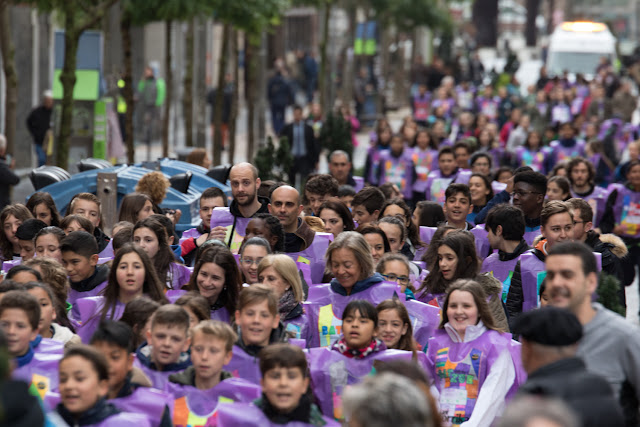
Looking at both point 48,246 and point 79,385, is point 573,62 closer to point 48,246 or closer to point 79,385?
point 48,246

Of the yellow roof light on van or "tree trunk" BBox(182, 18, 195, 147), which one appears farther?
the yellow roof light on van

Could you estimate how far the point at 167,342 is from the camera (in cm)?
711

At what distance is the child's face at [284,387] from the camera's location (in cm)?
629

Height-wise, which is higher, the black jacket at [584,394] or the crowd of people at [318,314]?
the black jacket at [584,394]

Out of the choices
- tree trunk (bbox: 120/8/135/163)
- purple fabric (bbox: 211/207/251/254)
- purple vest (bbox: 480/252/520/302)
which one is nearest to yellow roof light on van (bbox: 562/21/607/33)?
tree trunk (bbox: 120/8/135/163)

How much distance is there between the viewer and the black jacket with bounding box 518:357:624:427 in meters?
4.87

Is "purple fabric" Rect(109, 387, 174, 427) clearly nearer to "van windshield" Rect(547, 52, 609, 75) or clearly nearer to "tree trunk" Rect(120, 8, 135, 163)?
"tree trunk" Rect(120, 8, 135, 163)

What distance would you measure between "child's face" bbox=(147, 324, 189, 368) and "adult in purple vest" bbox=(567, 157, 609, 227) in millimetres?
7847

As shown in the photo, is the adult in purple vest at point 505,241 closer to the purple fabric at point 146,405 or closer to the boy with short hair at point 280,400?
the boy with short hair at point 280,400

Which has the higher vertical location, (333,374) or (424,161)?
(333,374)

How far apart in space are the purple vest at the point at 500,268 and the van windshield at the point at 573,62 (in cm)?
3418

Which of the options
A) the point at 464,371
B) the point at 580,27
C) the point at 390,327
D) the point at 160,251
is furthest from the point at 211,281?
the point at 580,27

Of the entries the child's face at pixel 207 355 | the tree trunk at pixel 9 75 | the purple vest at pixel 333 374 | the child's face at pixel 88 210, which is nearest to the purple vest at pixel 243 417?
the child's face at pixel 207 355

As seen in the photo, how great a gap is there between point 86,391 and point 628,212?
918 cm
